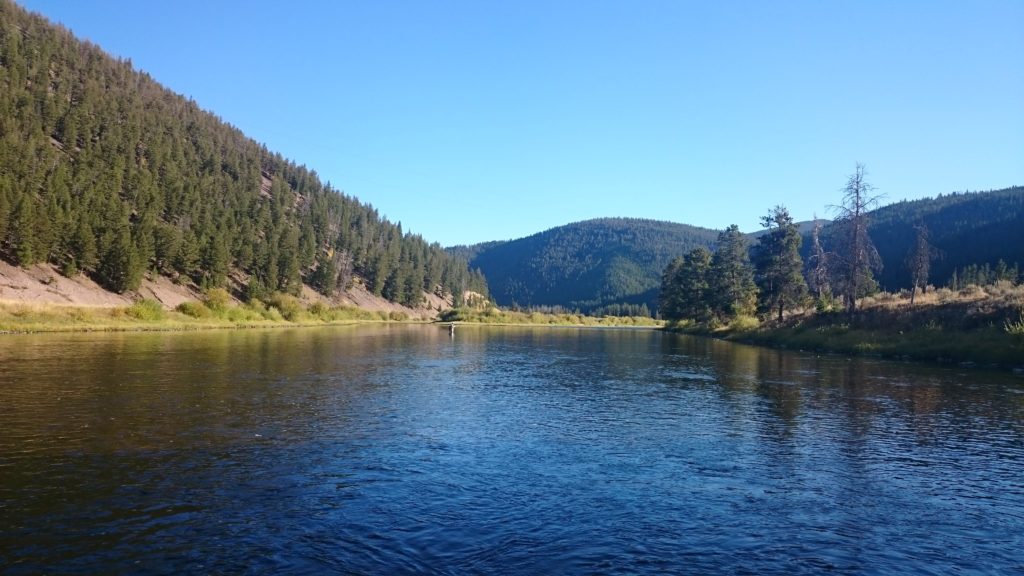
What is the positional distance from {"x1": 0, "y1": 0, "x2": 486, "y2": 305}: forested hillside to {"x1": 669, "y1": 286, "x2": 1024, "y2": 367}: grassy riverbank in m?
85.2

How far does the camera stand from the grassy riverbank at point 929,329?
36.7m

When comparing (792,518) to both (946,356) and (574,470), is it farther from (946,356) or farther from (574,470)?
(946,356)

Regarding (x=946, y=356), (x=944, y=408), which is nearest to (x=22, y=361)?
(x=944, y=408)

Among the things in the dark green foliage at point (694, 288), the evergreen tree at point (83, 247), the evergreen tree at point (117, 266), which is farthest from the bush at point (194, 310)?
the dark green foliage at point (694, 288)

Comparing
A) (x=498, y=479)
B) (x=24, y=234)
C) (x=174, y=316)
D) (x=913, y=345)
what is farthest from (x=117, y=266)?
(x=913, y=345)

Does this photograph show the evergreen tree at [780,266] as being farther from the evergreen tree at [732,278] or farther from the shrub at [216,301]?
the shrub at [216,301]

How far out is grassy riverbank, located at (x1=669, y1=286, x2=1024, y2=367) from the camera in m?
36.7

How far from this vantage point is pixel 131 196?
11556 cm

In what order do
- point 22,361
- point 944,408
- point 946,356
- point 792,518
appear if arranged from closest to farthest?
point 792,518, point 944,408, point 22,361, point 946,356

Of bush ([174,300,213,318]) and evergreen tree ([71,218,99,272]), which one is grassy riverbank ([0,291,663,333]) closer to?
bush ([174,300,213,318])

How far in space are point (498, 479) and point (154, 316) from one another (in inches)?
2682

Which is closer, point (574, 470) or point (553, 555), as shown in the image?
point (553, 555)

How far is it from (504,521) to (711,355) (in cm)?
4178

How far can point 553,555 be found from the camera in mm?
8969
